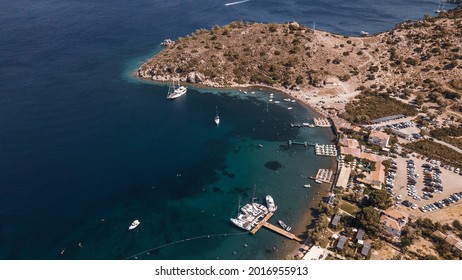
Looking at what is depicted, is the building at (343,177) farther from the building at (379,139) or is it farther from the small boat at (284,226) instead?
the small boat at (284,226)

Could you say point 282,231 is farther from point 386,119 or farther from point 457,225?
point 386,119

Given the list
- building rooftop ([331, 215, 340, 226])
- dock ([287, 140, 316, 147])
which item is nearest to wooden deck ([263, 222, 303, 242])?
building rooftop ([331, 215, 340, 226])

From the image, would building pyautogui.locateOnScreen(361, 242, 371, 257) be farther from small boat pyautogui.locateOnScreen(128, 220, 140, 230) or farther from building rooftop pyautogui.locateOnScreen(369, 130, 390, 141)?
small boat pyautogui.locateOnScreen(128, 220, 140, 230)

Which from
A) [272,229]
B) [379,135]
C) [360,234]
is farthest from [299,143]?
[360,234]

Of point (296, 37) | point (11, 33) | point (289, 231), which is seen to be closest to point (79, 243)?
point (289, 231)

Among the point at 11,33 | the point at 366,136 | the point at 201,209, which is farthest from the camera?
the point at 11,33

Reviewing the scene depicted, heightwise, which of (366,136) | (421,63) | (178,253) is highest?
(421,63)

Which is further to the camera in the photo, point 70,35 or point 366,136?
point 70,35

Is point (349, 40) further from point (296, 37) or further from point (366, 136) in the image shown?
point (366, 136)
